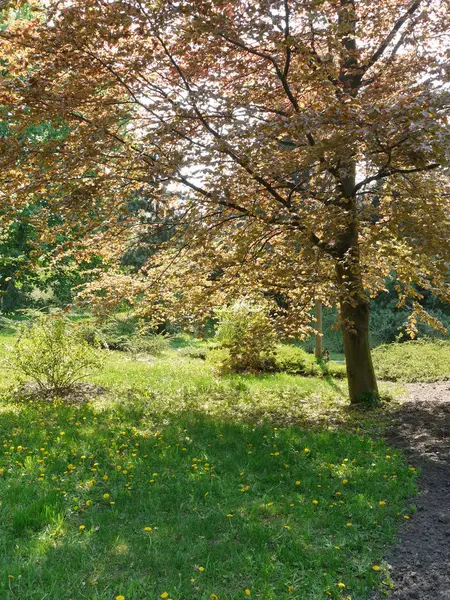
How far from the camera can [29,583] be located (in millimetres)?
2992

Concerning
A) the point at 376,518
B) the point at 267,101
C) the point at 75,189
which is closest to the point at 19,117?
the point at 75,189

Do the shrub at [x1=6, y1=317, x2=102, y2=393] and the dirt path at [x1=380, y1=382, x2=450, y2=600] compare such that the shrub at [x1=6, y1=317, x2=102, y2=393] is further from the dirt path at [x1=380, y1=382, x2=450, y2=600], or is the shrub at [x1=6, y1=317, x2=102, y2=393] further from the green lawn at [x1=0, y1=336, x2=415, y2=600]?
the dirt path at [x1=380, y1=382, x2=450, y2=600]

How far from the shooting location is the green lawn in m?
3.15

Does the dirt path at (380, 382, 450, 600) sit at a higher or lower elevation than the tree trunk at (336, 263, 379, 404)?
lower

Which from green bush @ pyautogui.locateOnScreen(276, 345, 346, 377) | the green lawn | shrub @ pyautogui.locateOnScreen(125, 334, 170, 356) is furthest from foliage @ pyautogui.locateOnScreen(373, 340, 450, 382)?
shrub @ pyautogui.locateOnScreen(125, 334, 170, 356)

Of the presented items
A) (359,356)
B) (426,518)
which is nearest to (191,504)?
(426,518)

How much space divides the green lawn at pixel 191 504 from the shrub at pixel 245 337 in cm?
201

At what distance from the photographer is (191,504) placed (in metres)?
4.14

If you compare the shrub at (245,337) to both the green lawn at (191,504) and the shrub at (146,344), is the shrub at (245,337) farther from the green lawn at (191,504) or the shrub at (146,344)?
the green lawn at (191,504)

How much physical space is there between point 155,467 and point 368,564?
2.16 m

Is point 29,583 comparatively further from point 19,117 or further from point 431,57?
point 431,57

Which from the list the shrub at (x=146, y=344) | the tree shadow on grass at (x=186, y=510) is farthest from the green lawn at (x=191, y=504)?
the shrub at (x=146, y=344)

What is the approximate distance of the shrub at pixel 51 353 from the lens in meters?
7.81

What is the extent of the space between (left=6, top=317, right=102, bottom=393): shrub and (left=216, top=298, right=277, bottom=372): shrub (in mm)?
2458
